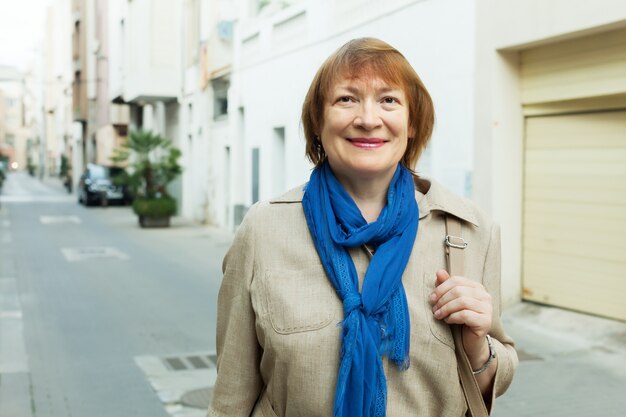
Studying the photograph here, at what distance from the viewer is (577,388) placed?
20.6 ft

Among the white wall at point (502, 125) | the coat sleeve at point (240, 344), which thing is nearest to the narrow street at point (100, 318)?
the white wall at point (502, 125)

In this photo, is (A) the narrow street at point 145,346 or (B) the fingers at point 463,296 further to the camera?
(A) the narrow street at point 145,346

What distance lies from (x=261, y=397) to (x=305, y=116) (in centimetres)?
73

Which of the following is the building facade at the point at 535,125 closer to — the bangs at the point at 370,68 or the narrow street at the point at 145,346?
the narrow street at the point at 145,346

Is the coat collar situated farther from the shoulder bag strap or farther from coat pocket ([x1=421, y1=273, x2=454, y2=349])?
coat pocket ([x1=421, y1=273, x2=454, y2=349])

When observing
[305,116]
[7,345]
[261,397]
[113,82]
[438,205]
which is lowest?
[7,345]

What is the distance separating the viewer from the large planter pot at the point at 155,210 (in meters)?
21.7

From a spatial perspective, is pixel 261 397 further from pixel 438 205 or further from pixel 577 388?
pixel 577 388

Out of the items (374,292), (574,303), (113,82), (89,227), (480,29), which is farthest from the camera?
(113,82)

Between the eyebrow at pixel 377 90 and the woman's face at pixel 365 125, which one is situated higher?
the eyebrow at pixel 377 90

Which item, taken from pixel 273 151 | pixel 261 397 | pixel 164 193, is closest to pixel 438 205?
pixel 261 397

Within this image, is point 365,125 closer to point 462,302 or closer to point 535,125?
point 462,302

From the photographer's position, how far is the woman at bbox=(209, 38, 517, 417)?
183 cm

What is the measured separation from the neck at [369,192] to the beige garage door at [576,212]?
21.7ft
